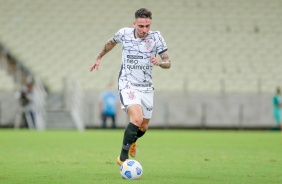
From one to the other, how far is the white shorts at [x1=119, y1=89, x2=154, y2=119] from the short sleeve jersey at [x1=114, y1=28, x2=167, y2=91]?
75 millimetres

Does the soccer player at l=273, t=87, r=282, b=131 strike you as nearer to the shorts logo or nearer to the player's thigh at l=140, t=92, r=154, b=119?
the player's thigh at l=140, t=92, r=154, b=119

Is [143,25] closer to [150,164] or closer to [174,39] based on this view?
[150,164]

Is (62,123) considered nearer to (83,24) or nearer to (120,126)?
(120,126)

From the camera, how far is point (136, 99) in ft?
36.9

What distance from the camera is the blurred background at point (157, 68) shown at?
3288 cm

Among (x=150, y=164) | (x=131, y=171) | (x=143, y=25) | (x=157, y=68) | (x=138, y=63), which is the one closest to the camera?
(x=131, y=171)

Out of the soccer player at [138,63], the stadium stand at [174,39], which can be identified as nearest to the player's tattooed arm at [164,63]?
the soccer player at [138,63]

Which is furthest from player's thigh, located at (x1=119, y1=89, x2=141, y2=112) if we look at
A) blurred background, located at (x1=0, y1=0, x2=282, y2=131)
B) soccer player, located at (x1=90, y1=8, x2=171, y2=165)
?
blurred background, located at (x1=0, y1=0, x2=282, y2=131)

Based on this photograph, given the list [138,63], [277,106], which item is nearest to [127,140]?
[138,63]

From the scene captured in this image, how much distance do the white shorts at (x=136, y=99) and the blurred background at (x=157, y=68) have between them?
2041 cm

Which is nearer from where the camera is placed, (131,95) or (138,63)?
(131,95)

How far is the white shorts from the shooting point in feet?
36.8

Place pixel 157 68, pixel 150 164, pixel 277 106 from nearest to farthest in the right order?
pixel 150 164
pixel 277 106
pixel 157 68

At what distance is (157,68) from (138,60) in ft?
76.6
